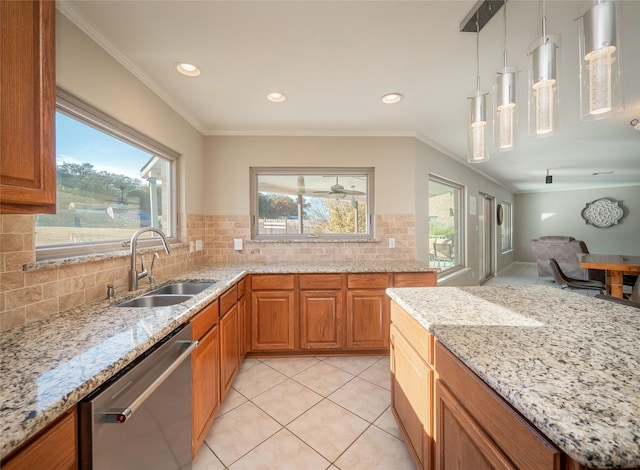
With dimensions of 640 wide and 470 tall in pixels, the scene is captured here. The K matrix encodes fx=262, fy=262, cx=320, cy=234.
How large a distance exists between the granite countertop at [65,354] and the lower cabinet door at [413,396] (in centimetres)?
112

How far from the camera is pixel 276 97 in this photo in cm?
228

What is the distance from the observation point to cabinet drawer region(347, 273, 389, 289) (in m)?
2.52

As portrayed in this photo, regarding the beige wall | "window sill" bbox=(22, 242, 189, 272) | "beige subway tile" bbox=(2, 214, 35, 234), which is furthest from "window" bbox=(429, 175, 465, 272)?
the beige wall

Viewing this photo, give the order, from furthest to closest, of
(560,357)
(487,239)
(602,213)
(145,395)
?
(602,213) → (487,239) → (145,395) → (560,357)

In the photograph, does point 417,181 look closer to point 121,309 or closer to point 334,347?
point 334,347

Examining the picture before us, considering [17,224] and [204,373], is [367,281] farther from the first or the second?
[17,224]

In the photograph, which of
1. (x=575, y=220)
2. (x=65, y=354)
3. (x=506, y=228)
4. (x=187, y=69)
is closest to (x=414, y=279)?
(x=65, y=354)

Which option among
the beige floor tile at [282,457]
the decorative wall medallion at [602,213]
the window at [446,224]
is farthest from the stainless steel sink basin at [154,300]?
the decorative wall medallion at [602,213]

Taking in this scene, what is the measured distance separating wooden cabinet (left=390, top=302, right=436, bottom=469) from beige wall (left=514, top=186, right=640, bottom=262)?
31.4ft

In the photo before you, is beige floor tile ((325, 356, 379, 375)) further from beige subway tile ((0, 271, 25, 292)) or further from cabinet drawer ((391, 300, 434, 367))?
beige subway tile ((0, 271, 25, 292))

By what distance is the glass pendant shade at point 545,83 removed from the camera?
110 centimetres

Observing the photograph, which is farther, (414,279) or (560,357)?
(414,279)

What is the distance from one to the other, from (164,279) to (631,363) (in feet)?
8.28

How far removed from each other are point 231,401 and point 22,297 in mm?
1387
